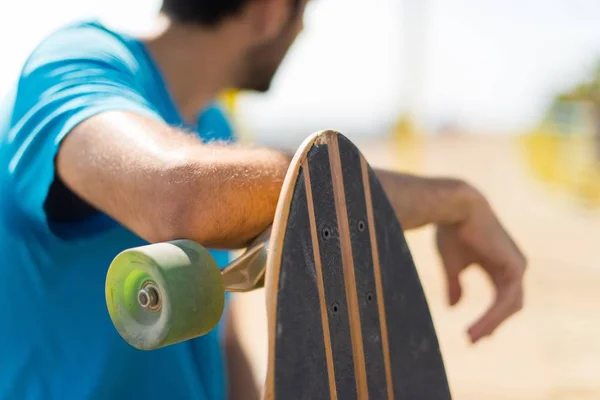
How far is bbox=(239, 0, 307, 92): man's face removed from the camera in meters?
2.37

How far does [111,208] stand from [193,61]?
0.94m

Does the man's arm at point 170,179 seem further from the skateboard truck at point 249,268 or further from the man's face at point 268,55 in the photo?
the man's face at point 268,55

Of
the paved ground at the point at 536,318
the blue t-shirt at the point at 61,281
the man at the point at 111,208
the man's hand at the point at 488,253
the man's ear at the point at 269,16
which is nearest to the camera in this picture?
the man at the point at 111,208

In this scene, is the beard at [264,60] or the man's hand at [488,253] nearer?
the man's hand at [488,253]

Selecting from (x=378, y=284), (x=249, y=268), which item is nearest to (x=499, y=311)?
(x=378, y=284)

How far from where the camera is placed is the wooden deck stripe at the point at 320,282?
1.09 meters

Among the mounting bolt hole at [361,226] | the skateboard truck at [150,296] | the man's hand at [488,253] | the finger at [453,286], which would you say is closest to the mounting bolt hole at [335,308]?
the mounting bolt hole at [361,226]

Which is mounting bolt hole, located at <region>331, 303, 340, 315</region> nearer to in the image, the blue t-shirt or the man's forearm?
the man's forearm

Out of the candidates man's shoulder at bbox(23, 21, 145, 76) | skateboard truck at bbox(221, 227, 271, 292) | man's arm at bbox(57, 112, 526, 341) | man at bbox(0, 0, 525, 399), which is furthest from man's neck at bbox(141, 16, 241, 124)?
skateboard truck at bbox(221, 227, 271, 292)

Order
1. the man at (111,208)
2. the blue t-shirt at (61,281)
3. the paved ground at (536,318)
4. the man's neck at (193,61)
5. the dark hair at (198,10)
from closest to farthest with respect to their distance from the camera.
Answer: the man at (111,208), the blue t-shirt at (61,281), the man's neck at (193,61), the dark hair at (198,10), the paved ground at (536,318)

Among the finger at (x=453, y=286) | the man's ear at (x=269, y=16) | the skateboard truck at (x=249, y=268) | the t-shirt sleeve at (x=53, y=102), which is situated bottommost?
the skateboard truck at (x=249, y=268)

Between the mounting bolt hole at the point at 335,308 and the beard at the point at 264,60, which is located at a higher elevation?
the beard at the point at 264,60

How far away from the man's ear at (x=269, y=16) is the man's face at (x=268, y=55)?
0.02m

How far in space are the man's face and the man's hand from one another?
948mm
